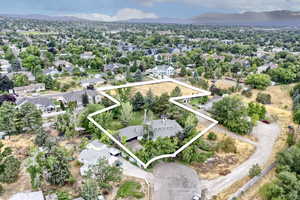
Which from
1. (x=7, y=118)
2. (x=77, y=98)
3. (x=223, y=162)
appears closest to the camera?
(x=223, y=162)

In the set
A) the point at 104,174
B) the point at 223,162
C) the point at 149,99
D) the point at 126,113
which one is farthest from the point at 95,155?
the point at 223,162

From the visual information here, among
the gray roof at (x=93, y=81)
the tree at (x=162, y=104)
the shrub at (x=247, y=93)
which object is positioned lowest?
the shrub at (x=247, y=93)

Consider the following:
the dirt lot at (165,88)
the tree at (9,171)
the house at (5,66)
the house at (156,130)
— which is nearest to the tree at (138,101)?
the dirt lot at (165,88)

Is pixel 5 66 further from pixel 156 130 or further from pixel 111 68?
pixel 156 130

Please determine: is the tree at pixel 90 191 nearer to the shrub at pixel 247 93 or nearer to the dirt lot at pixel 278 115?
the dirt lot at pixel 278 115

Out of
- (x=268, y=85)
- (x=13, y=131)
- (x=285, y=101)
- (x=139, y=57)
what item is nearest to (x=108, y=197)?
(x=13, y=131)

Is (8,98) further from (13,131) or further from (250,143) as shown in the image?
(250,143)
